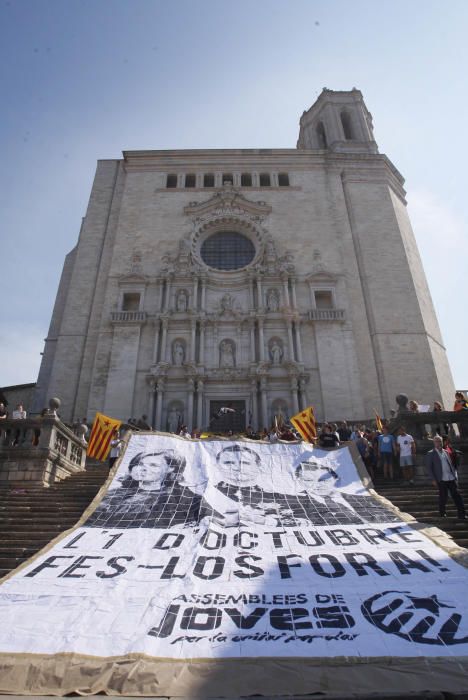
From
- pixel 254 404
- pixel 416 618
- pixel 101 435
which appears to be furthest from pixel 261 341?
pixel 416 618

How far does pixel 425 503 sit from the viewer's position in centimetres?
873

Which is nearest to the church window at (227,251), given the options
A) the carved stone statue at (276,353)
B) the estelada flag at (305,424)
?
the carved stone statue at (276,353)

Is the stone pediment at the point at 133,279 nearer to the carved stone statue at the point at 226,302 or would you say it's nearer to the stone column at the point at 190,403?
the carved stone statue at the point at 226,302

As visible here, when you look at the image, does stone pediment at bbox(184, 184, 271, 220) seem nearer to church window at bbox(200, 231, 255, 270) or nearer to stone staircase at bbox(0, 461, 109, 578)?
church window at bbox(200, 231, 255, 270)

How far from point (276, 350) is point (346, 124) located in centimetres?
2158

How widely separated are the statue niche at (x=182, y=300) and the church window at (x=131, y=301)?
7.63 ft

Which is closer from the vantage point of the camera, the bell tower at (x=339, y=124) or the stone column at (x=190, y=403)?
the stone column at (x=190, y=403)

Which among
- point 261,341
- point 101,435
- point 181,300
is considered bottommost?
point 101,435

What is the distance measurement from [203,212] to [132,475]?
66.1ft

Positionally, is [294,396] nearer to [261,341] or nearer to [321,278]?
[261,341]

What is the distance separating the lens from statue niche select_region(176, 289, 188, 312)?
22259mm

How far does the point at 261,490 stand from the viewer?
28.2ft

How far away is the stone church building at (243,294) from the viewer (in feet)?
66.5

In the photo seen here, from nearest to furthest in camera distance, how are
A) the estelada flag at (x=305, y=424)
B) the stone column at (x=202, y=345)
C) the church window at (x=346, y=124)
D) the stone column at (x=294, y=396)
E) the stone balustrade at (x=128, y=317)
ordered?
1. the estelada flag at (x=305, y=424)
2. the stone column at (x=294, y=396)
3. the stone column at (x=202, y=345)
4. the stone balustrade at (x=128, y=317)
5. the church window at (x=346, y=124)
